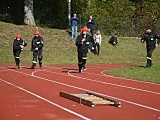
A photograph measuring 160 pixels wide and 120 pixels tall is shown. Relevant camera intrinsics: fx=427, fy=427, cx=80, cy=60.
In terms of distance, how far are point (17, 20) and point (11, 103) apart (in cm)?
3517

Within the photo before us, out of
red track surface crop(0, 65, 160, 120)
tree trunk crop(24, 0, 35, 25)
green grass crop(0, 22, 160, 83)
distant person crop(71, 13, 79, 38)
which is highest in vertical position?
tree trunk crop(24, 0, 35, 25)

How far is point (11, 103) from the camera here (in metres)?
11.0

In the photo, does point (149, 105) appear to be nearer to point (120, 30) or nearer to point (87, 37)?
point (87, 37)

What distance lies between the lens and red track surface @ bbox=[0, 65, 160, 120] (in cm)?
932

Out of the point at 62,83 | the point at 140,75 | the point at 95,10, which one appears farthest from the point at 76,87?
the point at 95,10

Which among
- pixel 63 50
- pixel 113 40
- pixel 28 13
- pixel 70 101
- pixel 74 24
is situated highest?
pixel 28 13

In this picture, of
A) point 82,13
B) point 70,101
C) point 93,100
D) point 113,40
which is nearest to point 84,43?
point 70,101

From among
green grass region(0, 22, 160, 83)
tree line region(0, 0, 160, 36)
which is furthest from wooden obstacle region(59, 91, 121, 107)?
tree line region(0, 0, 160, 36)

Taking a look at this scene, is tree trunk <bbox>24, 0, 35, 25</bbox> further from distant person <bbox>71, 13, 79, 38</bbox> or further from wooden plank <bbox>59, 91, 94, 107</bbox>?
wooden plank <bbox>59, 91, 94, 107</bbox>

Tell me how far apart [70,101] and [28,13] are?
1186 inches

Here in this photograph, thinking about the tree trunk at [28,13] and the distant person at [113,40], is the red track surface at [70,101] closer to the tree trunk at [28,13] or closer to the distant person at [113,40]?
the distant person at [113,40]

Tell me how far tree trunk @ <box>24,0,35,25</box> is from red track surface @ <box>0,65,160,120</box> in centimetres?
2415

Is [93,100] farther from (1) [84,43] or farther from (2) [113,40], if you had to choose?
(2) [113,40]

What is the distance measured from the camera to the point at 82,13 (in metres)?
49.2
